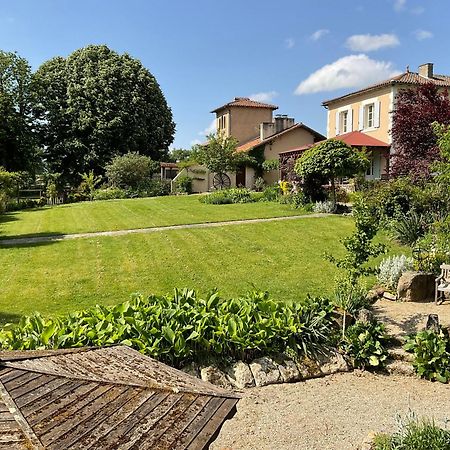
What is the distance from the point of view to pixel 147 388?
7.09 ft

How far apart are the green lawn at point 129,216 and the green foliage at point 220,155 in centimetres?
817

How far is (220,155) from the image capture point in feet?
101

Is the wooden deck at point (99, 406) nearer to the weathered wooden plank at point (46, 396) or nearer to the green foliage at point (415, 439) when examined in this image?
the weathered wooden plank at point (46, 396)

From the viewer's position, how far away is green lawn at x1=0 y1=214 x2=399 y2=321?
8.72 m

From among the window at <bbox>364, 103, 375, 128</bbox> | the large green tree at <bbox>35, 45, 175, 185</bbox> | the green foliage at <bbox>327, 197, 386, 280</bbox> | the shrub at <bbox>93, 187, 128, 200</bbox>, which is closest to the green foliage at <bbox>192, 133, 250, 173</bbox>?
the shrub at <bbox>93, 187, 128, 200</bbox>

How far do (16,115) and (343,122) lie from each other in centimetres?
2484

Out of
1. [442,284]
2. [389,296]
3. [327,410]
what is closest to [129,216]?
[389,296]

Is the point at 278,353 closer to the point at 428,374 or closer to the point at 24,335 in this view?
the point at 428,374

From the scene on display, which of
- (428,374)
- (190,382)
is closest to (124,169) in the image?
(428,374)

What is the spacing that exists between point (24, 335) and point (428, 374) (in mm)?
5407

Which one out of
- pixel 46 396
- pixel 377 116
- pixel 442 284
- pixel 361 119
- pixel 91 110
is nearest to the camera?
pixel 46 396

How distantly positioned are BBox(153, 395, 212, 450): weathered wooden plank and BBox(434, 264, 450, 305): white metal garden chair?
7.81 m

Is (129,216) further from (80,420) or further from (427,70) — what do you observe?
(427,70)

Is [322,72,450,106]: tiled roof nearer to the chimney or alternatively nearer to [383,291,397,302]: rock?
the chimney
